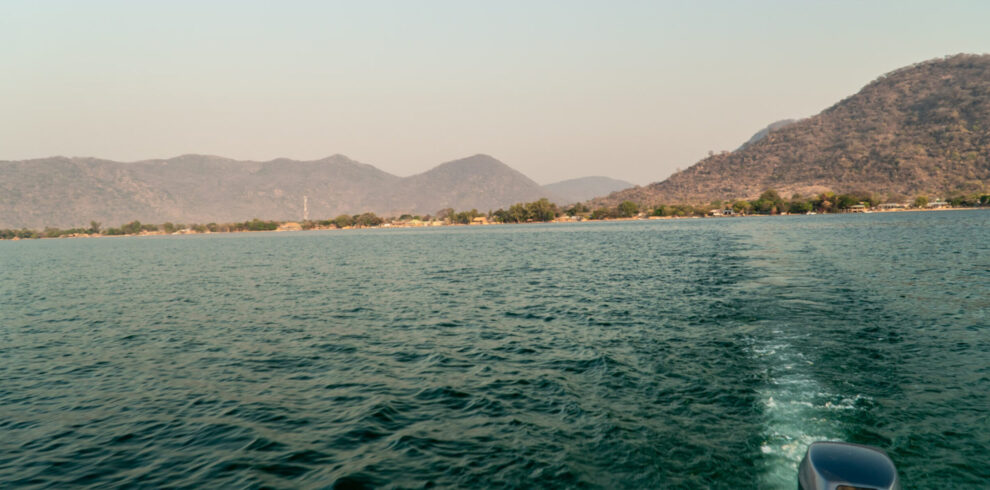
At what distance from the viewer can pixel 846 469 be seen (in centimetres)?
612

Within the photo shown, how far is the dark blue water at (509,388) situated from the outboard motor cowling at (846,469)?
4.26 meters

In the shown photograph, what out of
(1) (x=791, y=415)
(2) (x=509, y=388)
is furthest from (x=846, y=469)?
(2) (x=509, y=388)

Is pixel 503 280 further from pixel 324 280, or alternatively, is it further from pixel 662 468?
pixel 662 468

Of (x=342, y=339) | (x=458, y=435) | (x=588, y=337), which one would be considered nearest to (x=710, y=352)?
(x=588, y=337)

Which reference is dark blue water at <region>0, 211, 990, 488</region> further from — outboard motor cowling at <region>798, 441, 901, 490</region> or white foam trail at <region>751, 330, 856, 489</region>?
outboard motor cowling at <region>798, 441, 901, 490</region>

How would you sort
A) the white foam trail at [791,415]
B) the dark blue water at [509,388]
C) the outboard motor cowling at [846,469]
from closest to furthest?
the outboard motor cowling at [846,469] → the white foam trail at [791,415] → the dark blue water at [509,388]

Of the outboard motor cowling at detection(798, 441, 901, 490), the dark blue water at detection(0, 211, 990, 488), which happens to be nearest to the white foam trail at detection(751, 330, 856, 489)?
the dark blue water at detection(0, 211, 990, 488)

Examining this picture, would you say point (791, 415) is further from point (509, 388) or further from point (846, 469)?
point (846, 469)

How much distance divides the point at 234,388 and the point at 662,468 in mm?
15585

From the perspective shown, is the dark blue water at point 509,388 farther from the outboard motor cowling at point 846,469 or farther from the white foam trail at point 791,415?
the outboard motor cowling at point 846,469

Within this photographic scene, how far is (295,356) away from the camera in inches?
893

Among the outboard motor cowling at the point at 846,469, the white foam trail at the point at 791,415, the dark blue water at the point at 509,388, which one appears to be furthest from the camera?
the dark blue water at the point at 509,388

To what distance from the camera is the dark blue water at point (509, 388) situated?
11.5m

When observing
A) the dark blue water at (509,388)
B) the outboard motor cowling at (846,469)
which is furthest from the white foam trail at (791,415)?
the outboard motor cowling at (846,469)
